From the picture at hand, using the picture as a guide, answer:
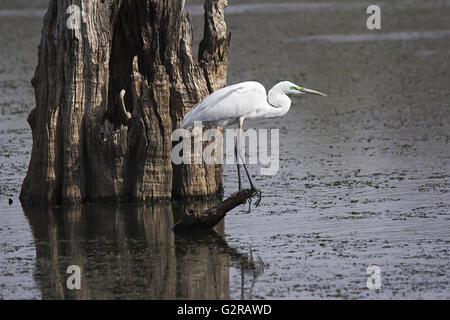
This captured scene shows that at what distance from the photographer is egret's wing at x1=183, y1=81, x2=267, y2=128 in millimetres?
11672

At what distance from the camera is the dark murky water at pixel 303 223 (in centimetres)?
941

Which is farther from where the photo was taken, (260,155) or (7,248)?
(260,155)

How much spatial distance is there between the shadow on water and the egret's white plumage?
53.1 inches

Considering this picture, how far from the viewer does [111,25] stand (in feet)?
41.5

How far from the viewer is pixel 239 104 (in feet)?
38.7

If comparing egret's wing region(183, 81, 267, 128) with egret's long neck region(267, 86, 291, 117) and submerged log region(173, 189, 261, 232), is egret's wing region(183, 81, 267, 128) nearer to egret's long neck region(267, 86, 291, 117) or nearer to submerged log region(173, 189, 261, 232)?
egret's long neck region(267, 86, 291, 117)

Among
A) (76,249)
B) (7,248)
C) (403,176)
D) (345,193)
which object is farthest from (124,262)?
(403,176)

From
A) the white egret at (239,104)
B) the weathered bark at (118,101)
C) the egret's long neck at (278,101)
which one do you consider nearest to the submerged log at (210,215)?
the white egret at (239,104)

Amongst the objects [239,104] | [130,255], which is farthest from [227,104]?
[130,255]

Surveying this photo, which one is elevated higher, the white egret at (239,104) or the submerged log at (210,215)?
the white egret at (239,104)

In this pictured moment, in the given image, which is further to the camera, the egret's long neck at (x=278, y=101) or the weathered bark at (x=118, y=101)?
the weathered bark at (x=118, y=101)

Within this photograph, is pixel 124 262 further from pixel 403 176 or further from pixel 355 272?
pixel 403 176

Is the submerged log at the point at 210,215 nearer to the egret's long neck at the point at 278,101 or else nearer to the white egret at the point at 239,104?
the white egret at the point at 239,104
